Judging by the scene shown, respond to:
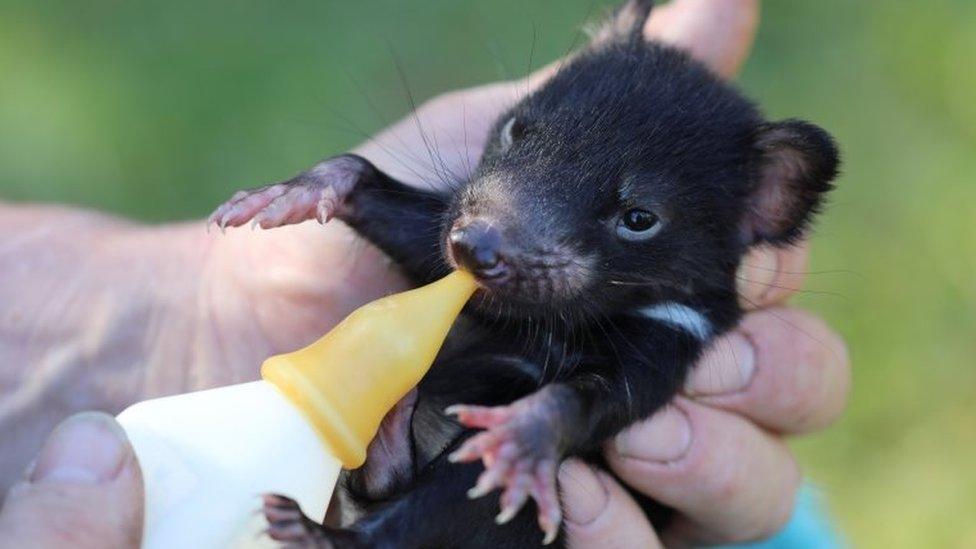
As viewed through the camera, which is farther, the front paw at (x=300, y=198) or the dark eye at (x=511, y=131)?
the dark eye at (x=511, y=131)

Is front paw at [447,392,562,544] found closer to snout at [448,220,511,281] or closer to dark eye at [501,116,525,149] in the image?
snout at [448,220,511,281]

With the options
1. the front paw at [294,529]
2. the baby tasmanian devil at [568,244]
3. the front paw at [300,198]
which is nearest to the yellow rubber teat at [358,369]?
the front paw at [294,529]

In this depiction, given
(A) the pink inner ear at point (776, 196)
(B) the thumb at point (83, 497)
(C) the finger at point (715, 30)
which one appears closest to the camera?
(B) the thumb at point (83, 497)

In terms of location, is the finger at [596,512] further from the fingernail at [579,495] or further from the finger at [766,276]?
the finger at [766,276]

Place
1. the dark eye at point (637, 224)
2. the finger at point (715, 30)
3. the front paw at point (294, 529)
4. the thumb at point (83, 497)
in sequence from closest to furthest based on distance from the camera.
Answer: the thumb at point (83, 497), the front paw at point (294, 529), the dark eye at point (637, 224), the finger at point (715, 30)

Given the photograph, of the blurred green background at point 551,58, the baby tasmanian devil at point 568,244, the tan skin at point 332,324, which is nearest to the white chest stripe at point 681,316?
the baby tasmanian devil at point 568,244

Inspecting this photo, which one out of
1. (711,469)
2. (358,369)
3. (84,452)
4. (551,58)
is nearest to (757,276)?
(711,469)

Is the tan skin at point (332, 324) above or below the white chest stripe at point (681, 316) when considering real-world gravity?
below

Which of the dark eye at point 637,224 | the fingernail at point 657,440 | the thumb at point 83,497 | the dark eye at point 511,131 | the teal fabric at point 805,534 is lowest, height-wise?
the teal fabric at point 805,534

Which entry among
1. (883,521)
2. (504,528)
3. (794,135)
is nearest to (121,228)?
(504,528)
